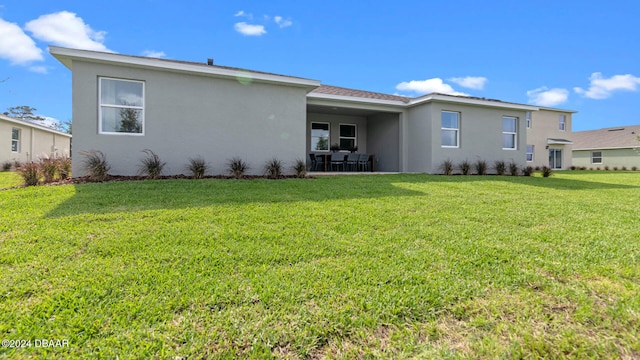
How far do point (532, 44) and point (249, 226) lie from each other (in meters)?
16.9

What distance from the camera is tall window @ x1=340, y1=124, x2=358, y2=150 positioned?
15914 mm

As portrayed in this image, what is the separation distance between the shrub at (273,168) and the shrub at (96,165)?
4.49 meters

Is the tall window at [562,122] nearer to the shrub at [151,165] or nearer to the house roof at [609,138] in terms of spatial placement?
the house roof at [609,138]

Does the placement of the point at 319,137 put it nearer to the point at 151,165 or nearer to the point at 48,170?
the point at 151,165

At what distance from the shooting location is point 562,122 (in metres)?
27.3

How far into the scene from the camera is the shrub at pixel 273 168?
10.1m

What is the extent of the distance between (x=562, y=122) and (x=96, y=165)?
33.9 m

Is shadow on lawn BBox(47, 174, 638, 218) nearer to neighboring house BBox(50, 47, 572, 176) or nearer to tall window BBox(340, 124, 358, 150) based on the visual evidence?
neighboring house BBox(50, 47, 572, 176)

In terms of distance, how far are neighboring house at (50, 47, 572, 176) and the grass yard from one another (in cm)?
432

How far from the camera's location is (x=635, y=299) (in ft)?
8.03

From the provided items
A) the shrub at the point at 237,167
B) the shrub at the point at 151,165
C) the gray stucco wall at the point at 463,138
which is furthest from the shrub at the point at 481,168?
the shrub at the point at 151,165

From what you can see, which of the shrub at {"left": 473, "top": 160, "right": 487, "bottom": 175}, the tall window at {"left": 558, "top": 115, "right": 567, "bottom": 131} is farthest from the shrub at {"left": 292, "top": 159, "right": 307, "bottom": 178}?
the tall window at {"left": 558, "top": 115, "right": 567, "bottom": 131}

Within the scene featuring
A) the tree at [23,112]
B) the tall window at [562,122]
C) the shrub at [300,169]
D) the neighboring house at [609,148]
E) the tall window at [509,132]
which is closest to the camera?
the shrub at [300,169]

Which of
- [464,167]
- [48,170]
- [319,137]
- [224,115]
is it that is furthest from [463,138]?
[48,170]
